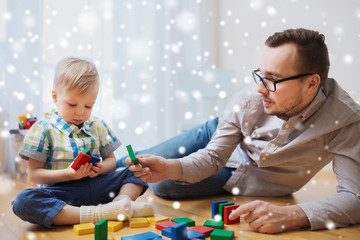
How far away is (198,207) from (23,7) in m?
1.67

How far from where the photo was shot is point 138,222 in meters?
1.15

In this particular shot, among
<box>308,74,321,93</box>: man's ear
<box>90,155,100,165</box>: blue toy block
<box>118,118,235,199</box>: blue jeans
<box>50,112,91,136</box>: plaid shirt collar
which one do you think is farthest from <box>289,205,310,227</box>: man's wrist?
<box>50,112,91,136</box>: plaid shirt collar

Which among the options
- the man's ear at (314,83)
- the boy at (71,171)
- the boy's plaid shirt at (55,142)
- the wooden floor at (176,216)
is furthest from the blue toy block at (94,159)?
the man's ear at (314,83)

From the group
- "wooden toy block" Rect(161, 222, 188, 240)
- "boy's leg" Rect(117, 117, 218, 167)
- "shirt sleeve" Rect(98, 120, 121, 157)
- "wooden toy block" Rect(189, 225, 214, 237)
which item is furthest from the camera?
"boy's leg" Rect(117, 117, 218, 167)

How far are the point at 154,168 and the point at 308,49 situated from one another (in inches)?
26.6

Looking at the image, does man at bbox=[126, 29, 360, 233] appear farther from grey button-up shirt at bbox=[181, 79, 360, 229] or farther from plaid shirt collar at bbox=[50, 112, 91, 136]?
plaid shirt collar at bbox=[50, 112, 91, 136]

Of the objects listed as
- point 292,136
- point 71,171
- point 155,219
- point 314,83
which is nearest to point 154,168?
point 155,219

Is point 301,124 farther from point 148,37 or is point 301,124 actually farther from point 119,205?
point 148,37

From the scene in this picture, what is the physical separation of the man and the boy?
0.16 m

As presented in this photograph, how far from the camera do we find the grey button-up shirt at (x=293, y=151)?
44.6 inches

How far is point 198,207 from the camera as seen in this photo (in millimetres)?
1443

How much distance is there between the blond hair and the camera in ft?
4.02

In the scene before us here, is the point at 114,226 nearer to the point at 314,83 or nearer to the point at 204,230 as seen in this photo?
the point at 204,230

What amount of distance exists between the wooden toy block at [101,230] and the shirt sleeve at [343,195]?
62cm
